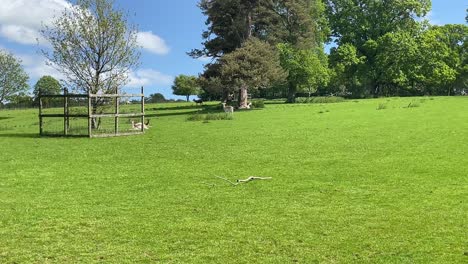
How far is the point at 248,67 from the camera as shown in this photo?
4303 centimetres

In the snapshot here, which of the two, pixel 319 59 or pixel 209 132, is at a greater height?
pixel 319 59

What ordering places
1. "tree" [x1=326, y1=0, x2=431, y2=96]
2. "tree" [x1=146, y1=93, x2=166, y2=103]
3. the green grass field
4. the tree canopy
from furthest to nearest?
"tree" [x1=146, y1=93, x2=166, y2=103] < "tree" [x1=326, y1=0, x2=431, y2=96] < the tree canopy < the green grass field

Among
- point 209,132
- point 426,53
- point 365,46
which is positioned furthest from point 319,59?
point 209,132

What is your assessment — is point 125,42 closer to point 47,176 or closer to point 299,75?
point 47,176

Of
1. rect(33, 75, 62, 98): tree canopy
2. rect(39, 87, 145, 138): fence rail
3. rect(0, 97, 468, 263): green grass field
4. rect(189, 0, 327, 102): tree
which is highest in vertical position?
rect(189, 0, 327, 102): tree

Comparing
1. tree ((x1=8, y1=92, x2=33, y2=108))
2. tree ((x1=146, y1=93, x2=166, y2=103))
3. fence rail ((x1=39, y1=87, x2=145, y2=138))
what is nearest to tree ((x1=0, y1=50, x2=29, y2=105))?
tree ((x1=8, y1=92, x2=33, y2=108))

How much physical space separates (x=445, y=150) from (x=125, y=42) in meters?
18.7

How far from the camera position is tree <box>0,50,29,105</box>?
60.3m

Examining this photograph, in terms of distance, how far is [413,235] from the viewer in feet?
20.2

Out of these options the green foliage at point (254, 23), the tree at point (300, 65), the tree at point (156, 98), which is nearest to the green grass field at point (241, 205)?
the green foliage at point (254, 23)

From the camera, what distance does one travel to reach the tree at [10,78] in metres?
60.3

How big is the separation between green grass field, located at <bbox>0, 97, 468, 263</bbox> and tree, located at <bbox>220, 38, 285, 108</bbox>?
92.8ft

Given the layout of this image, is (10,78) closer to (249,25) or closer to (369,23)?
(249,25)

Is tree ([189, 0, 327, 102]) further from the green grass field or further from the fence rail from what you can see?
the green grass field
